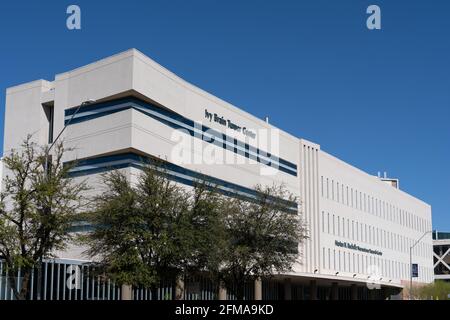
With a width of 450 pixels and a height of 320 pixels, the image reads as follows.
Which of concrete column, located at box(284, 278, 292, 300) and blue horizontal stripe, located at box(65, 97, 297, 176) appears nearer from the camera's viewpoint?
blue horizontal stripe, located at box(65, 97, 297, 176)

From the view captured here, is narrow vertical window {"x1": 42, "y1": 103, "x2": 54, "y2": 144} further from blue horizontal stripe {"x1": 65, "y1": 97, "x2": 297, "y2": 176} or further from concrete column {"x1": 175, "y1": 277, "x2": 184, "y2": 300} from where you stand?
concrete column {"x1": 175, "y1": 277, "x2": 184, "y2": 300}

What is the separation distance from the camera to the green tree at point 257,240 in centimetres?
4328

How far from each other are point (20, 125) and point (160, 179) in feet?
79.1

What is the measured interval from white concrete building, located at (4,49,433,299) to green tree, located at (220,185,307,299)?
5861 mm

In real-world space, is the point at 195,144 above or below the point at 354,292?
above

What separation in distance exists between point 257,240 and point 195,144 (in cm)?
1271

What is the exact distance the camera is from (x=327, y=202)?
259 feet

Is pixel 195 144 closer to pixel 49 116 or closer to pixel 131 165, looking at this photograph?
pixel 131 165

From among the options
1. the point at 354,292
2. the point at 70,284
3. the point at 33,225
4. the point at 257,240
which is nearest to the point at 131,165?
the point at 70,284

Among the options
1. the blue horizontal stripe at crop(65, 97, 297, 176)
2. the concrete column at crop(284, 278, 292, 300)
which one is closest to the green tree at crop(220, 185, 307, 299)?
the blue horizontal stripe at crop(65, 97, 297, 176)

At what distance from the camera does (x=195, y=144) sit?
176ft

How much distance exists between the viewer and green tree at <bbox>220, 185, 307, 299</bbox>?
1704 inches

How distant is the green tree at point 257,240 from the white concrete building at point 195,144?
586 centimetres

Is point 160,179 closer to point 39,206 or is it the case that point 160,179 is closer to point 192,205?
point 192,205
